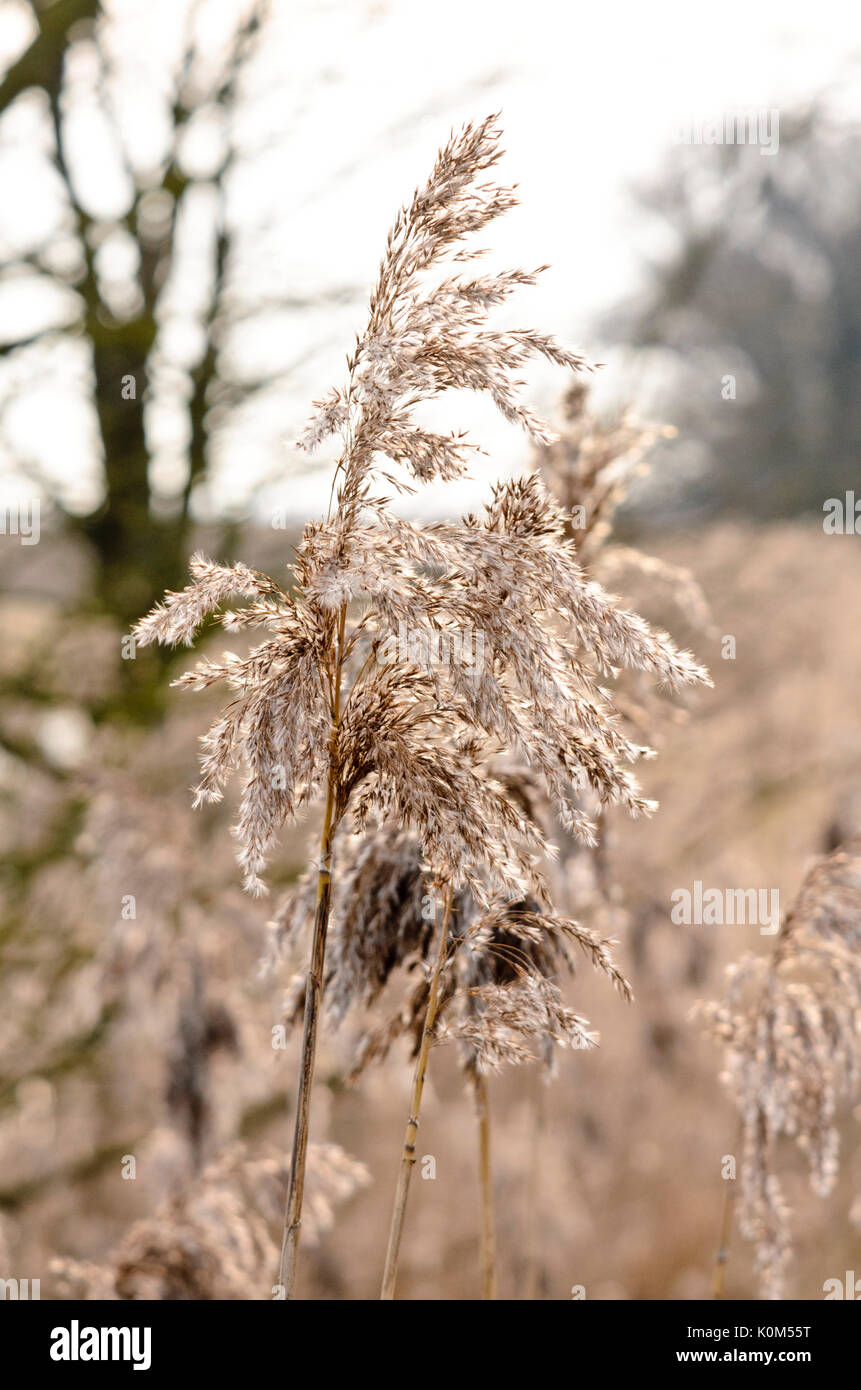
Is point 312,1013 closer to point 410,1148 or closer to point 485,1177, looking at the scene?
point 410,1148

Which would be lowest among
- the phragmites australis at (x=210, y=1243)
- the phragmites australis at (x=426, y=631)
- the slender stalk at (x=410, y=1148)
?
the phragmites australis at (x=210, y=1243)

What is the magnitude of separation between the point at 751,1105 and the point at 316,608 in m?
1.30

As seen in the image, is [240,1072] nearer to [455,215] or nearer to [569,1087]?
[569,1087]

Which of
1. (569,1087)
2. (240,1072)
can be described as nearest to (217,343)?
(240,1072)

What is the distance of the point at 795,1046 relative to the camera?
6.57 ft

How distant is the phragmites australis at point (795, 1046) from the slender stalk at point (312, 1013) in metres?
1.01

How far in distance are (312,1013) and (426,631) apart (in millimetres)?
464

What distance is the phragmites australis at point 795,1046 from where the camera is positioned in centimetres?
198

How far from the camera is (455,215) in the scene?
1283mm

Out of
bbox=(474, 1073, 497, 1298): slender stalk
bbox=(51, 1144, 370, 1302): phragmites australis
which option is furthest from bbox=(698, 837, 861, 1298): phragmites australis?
bbox=(51, 1144, 370, 1302): phragmites australis

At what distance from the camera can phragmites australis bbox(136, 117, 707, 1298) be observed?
3.96 feet

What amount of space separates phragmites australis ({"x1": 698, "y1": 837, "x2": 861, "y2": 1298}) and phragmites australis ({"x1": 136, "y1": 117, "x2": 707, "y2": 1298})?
933mm

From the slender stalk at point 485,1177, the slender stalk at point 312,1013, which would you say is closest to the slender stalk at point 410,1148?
the slender stalk at point 312,1013

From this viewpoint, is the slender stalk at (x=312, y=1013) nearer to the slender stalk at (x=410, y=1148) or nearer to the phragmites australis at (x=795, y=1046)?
the slender stalk at (x=410, y=1148)
